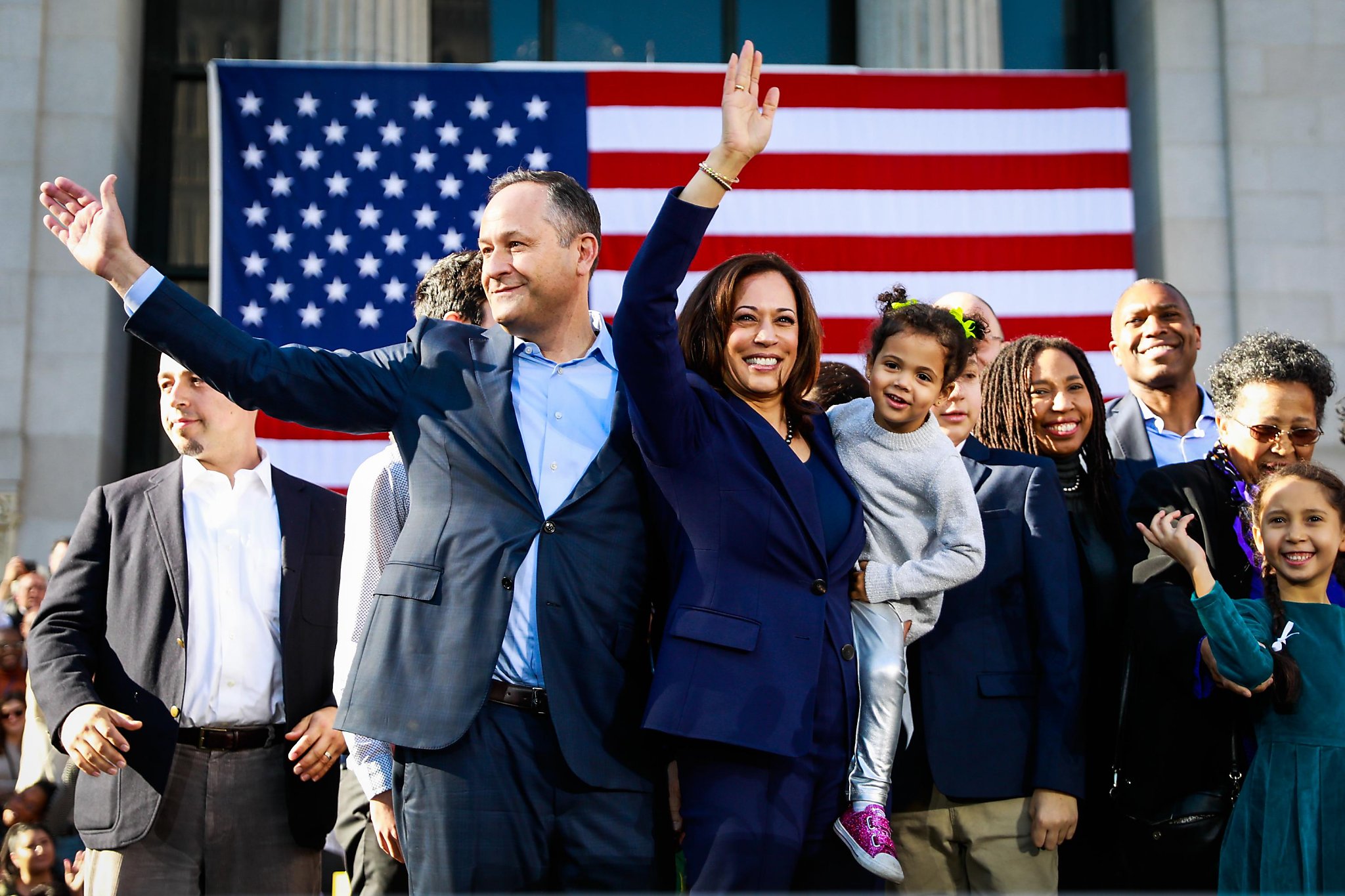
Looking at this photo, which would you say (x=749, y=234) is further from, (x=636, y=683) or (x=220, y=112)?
(x=636, y=683)

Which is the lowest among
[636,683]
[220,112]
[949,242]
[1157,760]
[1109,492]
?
[1157,760]

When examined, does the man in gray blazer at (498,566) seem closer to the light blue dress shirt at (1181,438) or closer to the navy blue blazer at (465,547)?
the navy blue blazer at (465,547)

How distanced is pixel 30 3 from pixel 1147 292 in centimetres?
808

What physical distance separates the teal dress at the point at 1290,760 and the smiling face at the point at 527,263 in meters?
2.05

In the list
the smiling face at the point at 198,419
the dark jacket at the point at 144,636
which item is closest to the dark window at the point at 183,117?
the smiling face at the point at 198,419

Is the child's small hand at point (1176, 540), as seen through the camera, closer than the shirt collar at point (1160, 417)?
Yes

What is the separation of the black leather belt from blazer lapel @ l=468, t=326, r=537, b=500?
5.25 ft

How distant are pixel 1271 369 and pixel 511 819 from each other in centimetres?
299

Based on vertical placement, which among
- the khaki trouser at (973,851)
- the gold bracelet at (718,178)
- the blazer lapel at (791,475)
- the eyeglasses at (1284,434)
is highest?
the gold bracelet at (718,178)

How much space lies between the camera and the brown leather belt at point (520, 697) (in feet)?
10.4

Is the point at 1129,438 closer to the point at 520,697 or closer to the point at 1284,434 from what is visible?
the point at 1284,434

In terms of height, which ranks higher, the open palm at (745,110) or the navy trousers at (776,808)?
the open palm at (745,110)

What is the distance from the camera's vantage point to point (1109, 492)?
470 centimetres

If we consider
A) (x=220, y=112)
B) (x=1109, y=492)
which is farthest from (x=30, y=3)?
(x=1109, y=492)
